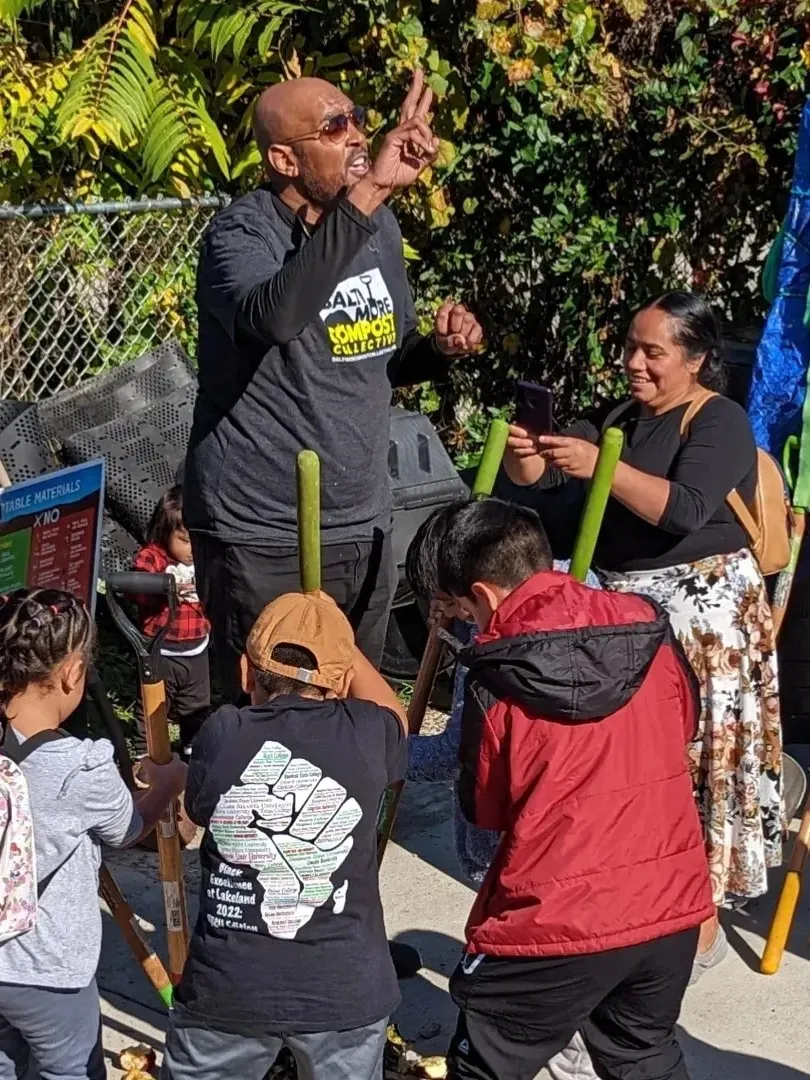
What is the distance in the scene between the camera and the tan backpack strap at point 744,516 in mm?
3849

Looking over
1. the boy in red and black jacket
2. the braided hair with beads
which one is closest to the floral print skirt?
the boy in red and black jacket

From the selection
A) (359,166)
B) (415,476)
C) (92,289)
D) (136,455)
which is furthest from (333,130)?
(92,289)

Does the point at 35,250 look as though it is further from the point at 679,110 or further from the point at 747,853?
the point at 747,853

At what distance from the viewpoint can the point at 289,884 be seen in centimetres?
263

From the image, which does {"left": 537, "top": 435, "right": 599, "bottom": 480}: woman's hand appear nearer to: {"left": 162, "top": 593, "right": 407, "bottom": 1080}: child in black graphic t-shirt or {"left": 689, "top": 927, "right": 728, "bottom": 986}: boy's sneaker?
{"left": 162, "top": 593, "right": 407, "bottom": 1080}: child in black graphic t-shirt

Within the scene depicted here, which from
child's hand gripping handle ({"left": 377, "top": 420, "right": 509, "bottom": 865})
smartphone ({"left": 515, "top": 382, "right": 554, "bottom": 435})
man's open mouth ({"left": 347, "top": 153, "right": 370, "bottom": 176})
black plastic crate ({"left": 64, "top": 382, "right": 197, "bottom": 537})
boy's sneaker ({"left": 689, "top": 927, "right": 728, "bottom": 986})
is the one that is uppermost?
man's open mouth ({"left": 347, "top": 153, "right": 370, "bottom": 176})

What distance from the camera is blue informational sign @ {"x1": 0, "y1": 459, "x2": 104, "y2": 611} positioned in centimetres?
345

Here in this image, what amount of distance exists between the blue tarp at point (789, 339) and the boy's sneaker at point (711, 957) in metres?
1.72

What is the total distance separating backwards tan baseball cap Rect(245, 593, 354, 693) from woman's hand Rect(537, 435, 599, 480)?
76 centimetres

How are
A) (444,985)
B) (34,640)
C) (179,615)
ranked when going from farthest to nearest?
(179,615), (444,985), (34,640)

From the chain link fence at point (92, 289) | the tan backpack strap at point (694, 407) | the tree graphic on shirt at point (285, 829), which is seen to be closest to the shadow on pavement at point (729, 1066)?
the tree graphic on shirt at point (285, 829)

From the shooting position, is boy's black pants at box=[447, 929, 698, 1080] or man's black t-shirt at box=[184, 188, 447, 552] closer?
boy's black pants at box=[447, 929, 698, 1080]

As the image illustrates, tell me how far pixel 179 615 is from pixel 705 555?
2039 millimetres

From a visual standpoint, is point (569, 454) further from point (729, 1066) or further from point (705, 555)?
point (729, 1066)
